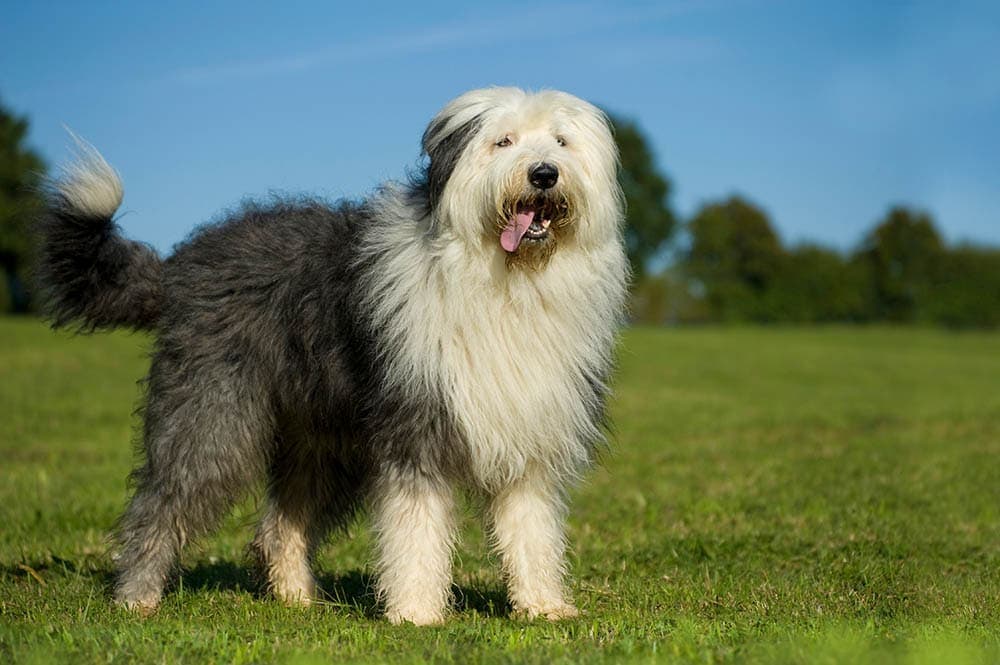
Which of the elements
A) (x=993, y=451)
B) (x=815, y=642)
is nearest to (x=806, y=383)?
(x=993, y=451)

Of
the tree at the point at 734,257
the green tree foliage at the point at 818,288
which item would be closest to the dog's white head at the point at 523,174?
the green tree foliage at the point at 818,288

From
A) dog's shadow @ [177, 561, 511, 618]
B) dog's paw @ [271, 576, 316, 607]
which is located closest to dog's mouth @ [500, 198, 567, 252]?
dog's shadow @ [177, 561, 511, 618]

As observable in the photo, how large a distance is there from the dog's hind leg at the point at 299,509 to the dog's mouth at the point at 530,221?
2.04m

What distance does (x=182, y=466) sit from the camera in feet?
20.6

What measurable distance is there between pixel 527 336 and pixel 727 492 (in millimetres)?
5260

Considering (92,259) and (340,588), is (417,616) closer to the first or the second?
(340,588)

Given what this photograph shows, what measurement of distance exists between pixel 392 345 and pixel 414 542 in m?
0.90

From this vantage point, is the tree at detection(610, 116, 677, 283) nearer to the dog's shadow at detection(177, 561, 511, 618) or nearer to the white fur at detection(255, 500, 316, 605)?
the dog's shadow at detection(177, 561, 511, 618)

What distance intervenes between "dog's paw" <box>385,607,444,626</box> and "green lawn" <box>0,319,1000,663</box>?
3.5 inches

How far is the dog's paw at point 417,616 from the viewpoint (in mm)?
5621

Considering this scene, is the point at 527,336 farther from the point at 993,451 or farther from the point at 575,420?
the point at 993,451

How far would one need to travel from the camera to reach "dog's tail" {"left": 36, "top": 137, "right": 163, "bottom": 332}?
657 cm

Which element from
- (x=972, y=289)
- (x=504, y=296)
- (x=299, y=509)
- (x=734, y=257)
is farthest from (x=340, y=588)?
(x=734, y=257)

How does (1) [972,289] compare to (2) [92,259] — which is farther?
(1) [972,289]
